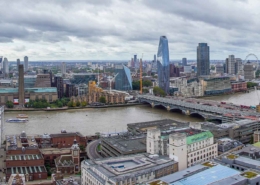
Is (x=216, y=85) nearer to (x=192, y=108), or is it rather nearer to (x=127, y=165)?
(x=192, y=108)

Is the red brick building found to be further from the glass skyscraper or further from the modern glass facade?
the modern glass facade

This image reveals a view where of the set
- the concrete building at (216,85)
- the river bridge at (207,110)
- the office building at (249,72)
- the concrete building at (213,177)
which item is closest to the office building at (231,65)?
the office building at (249,72)

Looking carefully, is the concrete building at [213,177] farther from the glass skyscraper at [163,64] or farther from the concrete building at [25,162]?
the glass skyscraper at [163,64]

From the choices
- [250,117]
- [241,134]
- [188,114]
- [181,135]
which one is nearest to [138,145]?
[181,135]

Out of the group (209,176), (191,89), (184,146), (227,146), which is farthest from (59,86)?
(209,176)

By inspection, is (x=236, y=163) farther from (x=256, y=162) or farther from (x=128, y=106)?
(x=128, y=106)
